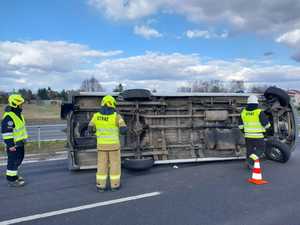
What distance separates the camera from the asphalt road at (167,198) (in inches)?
141

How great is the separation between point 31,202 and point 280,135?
6220 millimetres

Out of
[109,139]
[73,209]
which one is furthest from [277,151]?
[73,209]

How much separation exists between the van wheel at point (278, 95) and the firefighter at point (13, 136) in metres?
6.00

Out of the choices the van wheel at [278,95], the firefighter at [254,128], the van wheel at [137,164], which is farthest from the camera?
the van wheel at [278,95]

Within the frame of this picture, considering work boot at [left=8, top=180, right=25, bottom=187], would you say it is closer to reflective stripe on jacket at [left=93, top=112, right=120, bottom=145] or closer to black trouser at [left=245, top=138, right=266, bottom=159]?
reflective stripe on jacket at [left=93, top=112, right=120, bottom=145]

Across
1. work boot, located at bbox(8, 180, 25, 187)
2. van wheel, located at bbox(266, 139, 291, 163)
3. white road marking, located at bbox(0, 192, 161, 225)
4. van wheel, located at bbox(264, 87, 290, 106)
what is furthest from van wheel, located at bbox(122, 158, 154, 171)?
van wheel, located at bbox(264, 87, 290, 106)

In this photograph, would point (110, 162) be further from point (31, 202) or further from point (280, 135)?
point (280, 135)

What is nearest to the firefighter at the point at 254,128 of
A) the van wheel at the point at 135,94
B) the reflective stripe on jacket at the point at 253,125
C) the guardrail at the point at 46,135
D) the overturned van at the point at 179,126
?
the reflective stripe on jacket at the point at 253,125

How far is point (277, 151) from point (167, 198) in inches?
150

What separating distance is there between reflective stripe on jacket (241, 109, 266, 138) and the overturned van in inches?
28.2

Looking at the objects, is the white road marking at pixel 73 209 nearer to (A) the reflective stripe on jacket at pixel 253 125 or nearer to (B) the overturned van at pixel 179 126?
(B) the overturned van at pixel 179 126

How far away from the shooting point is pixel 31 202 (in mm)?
4238

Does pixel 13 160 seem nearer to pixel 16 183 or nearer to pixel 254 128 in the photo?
pixel 16 183

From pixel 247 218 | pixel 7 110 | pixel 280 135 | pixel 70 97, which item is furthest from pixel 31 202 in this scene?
pixel 280 135
